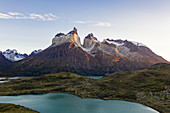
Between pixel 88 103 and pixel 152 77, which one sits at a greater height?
pixel 152 77

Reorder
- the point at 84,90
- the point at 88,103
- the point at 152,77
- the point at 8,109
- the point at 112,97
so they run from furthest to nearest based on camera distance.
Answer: the point at 152,77 < the point at 84,90 < the point at 112,97 < the point at 88,103 < the point at 8,109

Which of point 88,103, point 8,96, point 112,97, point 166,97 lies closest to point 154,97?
point 166,97

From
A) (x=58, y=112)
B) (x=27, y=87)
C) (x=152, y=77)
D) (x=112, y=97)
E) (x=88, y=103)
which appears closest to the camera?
(x=58, y=112)

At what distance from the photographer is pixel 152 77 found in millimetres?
164250

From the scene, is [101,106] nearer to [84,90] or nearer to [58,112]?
[58,112]

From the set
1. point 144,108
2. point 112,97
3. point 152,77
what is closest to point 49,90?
point 112,97

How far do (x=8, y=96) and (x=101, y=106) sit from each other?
264ft

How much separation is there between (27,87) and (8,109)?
247 feet

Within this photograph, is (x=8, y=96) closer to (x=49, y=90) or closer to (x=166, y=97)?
(x=49, y=90)

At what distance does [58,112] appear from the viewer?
Answer: 8444 centimetres

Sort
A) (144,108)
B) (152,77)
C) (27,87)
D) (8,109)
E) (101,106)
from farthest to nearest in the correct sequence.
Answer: (152,77)
(27,87)
(101,106)
(144,108)
(8,109)

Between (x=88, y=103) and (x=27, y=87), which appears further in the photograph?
(x=27, y=87)

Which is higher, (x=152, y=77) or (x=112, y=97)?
(x=152, y=77)

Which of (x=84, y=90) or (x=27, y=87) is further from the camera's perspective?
(x=27, y=87)
